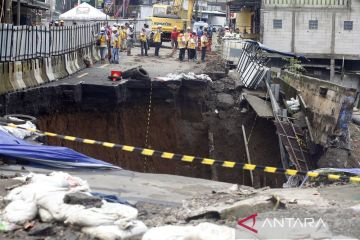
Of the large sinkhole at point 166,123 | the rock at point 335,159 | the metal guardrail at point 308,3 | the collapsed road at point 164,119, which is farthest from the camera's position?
the metal guardrail at point 308,3

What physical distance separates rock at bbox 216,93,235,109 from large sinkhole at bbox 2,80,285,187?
4 cm

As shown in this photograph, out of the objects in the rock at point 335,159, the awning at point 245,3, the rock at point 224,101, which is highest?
the awning at point 245,3

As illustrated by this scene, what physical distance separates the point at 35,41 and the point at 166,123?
5650 millimetres

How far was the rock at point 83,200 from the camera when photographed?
6.30 meters

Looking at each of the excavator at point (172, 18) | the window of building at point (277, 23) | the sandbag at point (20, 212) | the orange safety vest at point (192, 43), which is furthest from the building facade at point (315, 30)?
the sandbag at point (20, 212)

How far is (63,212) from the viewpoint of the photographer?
6152mm

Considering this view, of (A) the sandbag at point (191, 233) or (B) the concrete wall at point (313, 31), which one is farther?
(B) the concrete wall at point (313, 31)

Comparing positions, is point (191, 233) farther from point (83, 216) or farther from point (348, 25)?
point (348, 25)

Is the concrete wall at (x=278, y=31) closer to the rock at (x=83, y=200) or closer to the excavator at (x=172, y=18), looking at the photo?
the excavator at (x=172, y=18)

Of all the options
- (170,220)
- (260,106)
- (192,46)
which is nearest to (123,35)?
(192,46)

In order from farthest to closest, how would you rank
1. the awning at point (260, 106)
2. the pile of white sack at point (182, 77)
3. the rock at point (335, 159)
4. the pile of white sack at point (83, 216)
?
the pile of white sack at point (182, 77) → the awning at point (260, 106) → the rock at point (335, 159) → the pile of white sack at point (83, 216)

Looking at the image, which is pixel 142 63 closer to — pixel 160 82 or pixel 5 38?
pixel 160 82

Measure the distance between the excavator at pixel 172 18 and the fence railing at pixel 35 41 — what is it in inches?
729

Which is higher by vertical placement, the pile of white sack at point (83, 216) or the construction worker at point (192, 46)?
the construction worker at point (192, 46)
